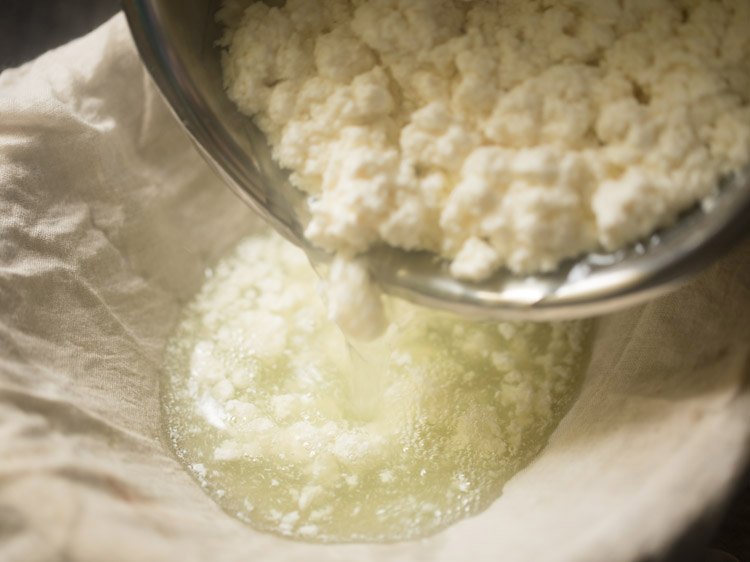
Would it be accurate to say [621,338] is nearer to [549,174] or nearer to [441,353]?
[441,353]

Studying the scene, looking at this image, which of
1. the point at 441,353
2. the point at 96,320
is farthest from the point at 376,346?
the point at 96,320

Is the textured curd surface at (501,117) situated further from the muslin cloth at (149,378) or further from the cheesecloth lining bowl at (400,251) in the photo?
the muslin cloth at (149,378)

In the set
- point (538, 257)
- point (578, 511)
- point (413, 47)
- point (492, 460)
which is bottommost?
point (492, 460)

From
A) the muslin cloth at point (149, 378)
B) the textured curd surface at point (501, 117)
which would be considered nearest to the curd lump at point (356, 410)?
the muslin cloth at point (149, 378)

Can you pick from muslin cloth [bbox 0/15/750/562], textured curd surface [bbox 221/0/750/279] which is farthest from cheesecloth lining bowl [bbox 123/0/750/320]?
muslin cloth [bbox 0/15/750/562]

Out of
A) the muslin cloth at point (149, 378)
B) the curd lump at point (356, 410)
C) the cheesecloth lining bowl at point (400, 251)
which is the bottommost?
the curd lump at point (356, 410)
